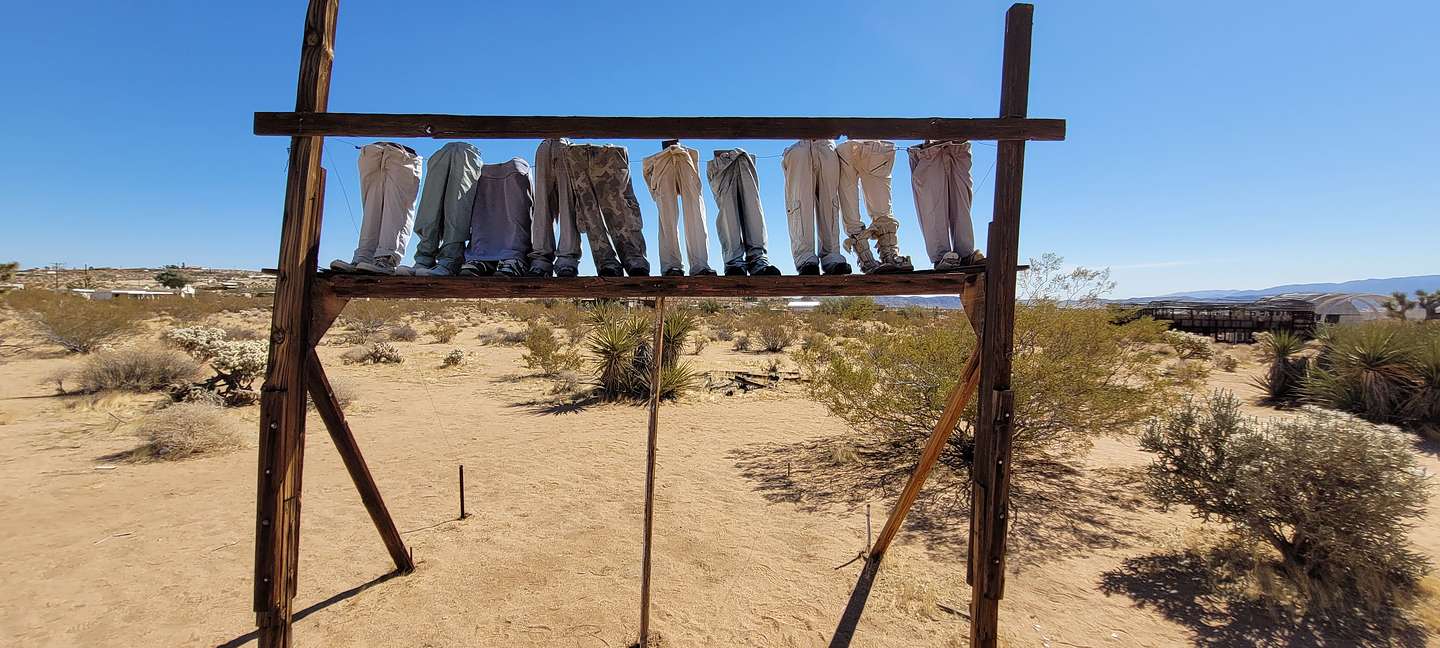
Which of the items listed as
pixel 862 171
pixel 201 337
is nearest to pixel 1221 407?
pixel 862 171

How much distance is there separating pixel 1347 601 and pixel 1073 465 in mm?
3073

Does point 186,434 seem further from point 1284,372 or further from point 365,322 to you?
point 1284,372

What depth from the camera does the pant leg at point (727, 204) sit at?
330cm

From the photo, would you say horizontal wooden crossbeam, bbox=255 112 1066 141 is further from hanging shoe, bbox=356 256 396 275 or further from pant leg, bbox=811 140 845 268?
hanging shoe, bbox=356 256 396 275

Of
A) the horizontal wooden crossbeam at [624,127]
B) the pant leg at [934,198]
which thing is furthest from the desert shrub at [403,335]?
the pant leg at [934,198]

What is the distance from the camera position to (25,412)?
26.6ft

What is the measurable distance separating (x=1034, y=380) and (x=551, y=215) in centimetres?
530

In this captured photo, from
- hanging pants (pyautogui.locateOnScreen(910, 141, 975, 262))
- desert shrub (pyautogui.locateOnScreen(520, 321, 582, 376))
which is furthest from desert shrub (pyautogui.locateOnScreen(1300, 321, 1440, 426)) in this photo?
desert shrub (pyautogui.locateOnScreen(520, 321, 582, 376))

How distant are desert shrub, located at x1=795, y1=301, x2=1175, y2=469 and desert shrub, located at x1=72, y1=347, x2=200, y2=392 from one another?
11032 mm

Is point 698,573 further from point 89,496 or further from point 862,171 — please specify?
point 89,496

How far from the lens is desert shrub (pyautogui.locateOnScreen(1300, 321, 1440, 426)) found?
8047 mm

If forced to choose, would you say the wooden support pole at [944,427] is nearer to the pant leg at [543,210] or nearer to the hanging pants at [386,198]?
the pant leg at [543,210]

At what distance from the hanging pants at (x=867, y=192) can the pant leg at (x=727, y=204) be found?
2.12ft

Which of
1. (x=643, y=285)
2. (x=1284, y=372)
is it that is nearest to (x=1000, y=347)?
(x=643, y=285)
